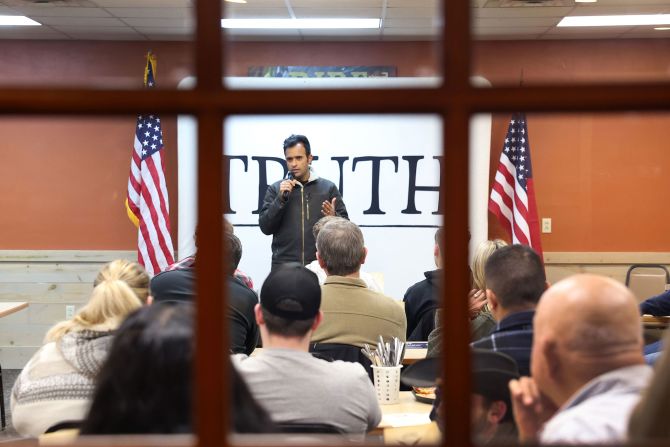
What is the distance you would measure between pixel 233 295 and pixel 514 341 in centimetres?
140

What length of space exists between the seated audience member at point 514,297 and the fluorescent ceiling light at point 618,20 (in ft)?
12.3

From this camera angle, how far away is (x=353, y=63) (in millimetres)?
6227

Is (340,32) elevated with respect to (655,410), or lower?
elevated

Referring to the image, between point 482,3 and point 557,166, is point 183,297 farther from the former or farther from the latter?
point 557,166

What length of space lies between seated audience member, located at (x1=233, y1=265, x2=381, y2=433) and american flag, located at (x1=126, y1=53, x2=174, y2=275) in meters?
3.80

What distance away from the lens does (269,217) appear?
16.3 ft

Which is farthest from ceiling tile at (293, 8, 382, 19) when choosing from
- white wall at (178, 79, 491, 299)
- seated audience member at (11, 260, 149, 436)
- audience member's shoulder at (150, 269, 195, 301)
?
seated audience member at (11, 260, 149, 436)

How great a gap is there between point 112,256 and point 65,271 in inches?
15.6

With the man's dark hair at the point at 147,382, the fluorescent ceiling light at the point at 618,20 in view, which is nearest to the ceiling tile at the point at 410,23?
the fluorescent ceiling light at the point at 618,20

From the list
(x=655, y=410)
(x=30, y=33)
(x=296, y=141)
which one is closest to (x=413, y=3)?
(x=296, y=141)

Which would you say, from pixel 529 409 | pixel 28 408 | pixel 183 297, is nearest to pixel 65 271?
pixel 183 297

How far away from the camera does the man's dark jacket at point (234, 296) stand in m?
3.00

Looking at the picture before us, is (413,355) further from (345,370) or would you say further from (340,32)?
(340,32)

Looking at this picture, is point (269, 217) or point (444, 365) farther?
point (269, 217)
